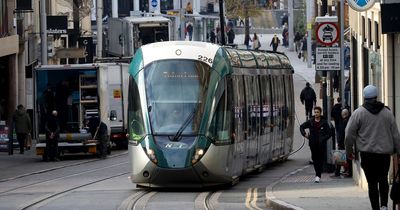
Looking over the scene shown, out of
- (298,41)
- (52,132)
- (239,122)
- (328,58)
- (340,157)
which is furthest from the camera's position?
(298,41)

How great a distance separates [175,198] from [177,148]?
1277mm

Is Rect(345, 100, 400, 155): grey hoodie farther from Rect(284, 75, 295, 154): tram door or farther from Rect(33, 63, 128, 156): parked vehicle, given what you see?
Rect(33, 63, 128, 156): parked vehicle

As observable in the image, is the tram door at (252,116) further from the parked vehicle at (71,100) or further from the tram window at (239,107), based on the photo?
the parked vehicle at (71,100)

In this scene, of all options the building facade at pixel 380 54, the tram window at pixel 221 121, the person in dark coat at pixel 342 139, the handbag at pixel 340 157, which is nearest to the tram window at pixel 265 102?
the person in dark coat at pixel 342 139

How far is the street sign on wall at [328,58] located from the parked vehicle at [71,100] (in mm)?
12490

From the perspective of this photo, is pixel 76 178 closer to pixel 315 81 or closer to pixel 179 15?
pixel 315 81

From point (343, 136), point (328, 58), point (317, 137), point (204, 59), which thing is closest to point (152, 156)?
point (204, 59)

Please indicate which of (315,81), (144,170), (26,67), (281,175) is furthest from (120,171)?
(315,81)

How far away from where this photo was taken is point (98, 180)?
2897 cm

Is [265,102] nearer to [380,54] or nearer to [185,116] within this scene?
[185,116]

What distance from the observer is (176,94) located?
24.3 m

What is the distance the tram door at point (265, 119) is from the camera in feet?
97.2

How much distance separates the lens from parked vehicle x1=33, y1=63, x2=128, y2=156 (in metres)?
38.6

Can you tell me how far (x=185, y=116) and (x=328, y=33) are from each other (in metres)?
6.11
